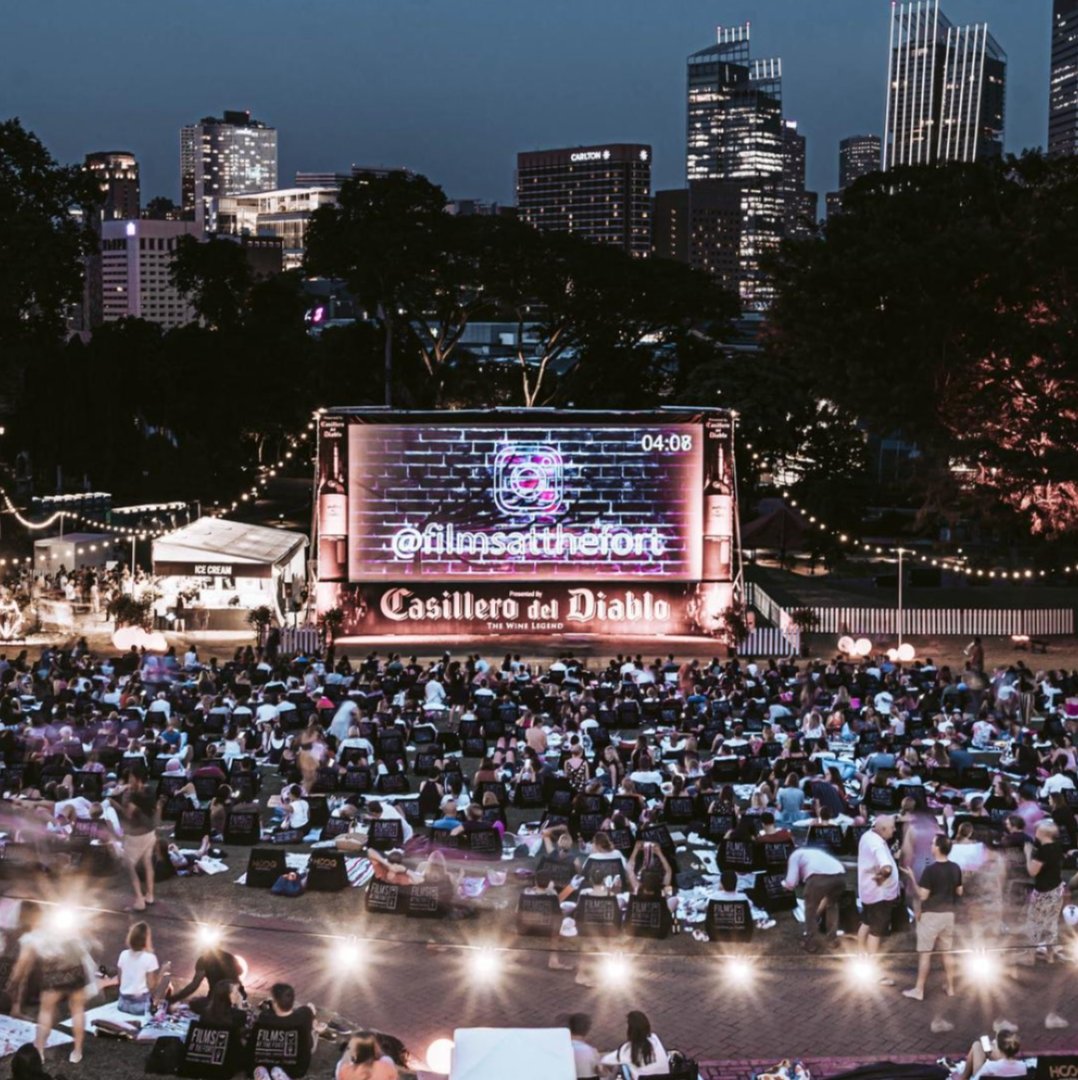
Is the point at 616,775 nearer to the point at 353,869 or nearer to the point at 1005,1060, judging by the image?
the point at 353,869

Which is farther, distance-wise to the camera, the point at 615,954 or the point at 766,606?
the point at 766,606

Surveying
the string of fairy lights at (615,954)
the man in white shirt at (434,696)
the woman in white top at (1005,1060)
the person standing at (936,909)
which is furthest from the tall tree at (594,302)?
the woman in white top at (1005,1060)

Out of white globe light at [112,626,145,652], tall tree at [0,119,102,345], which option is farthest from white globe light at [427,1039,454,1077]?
tall tree at [0,119,102,345]

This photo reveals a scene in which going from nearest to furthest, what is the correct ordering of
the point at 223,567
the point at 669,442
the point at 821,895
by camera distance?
the point at 821,895 < the point at 669,442 < the point at 223,567

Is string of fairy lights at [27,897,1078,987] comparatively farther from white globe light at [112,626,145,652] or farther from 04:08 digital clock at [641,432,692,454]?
04:08 digital clock at [641,432,692,454]

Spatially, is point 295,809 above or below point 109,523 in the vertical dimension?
below

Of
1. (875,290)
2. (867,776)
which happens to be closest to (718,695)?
(867,776)

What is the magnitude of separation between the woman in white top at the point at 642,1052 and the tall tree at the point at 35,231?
47.8 meters

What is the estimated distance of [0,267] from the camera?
168ft

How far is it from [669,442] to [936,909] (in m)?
22.2

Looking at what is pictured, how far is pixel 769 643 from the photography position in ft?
110

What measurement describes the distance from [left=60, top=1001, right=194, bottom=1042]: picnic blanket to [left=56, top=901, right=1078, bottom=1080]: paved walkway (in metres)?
1.09

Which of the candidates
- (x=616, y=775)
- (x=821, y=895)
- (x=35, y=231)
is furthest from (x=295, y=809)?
(x=35, y=231)

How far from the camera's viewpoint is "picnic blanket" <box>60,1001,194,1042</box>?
37.4 ft
